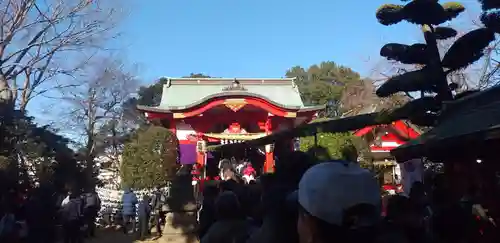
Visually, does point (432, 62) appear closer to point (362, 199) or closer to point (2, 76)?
point (362, 199)

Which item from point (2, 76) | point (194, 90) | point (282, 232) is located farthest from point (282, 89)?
point (282, 232)

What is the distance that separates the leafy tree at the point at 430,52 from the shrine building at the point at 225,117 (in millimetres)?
9202

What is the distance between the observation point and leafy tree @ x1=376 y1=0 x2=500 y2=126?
661cm

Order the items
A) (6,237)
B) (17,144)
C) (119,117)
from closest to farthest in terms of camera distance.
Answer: (6,237)
(17,144)
(119,117)

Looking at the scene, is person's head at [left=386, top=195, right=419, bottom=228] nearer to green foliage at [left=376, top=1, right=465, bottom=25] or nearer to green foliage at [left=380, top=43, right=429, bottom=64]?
green foliage at [left=380, top=43, right=429, bottom=64]

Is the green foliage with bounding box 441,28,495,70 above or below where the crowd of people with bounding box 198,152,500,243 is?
above

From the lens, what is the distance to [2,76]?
1602 cm

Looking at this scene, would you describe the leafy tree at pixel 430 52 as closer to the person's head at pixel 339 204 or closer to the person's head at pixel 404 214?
the person's head at pixel 404 214

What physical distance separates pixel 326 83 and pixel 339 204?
1623 inches

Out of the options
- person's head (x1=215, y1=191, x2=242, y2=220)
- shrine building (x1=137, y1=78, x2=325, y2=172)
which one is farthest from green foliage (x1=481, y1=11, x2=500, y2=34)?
shrine building (x1=137, y1=78, x2=325, y2=172)

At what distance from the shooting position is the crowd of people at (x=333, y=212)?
1.54m

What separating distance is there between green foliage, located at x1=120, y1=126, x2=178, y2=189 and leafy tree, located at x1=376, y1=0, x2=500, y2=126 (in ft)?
42.3

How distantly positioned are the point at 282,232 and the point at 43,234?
263 inches

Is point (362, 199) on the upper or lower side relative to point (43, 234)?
upper
